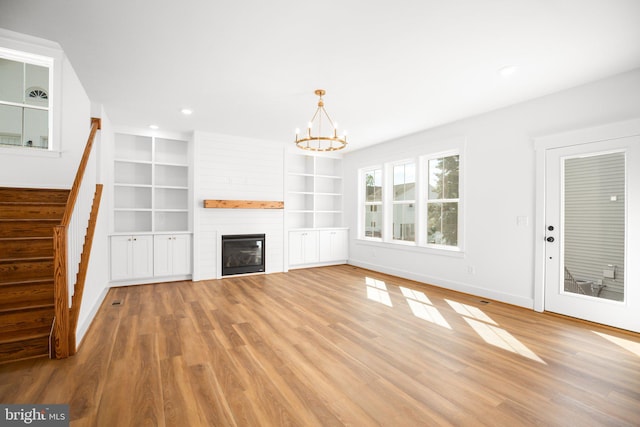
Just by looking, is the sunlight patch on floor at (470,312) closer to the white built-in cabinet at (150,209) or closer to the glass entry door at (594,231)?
the glass entry door at (594,231)

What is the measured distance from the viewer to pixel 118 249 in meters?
4.97

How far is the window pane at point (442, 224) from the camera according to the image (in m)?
5.04

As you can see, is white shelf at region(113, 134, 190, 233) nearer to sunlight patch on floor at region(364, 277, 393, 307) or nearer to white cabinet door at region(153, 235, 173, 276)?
white cabinet door at region(153, 235, 173, 276)

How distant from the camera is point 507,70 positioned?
3.14 metres

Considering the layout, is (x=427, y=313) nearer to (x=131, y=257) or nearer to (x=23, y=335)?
(x=23, y=335)

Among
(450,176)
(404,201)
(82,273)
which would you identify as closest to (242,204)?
(82,273)

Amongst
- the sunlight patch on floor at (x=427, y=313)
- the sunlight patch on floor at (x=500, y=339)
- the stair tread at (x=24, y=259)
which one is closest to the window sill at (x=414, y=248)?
the sunlight patch on floor at (x=427, y=313)

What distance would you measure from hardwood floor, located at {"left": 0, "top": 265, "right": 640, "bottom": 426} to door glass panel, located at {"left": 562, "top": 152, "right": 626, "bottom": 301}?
19.0 inches

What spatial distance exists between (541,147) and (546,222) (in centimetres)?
94

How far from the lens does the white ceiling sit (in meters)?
2.27

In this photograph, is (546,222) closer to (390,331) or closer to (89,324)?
(390,331)

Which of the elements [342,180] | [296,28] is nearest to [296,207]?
[342,180]

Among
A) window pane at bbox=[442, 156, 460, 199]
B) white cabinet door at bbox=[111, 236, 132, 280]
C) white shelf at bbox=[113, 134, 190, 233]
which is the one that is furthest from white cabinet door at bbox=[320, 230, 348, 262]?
white cabinet door at bbox=[111, 236, 132, 280]

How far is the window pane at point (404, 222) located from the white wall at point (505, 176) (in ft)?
2.06
